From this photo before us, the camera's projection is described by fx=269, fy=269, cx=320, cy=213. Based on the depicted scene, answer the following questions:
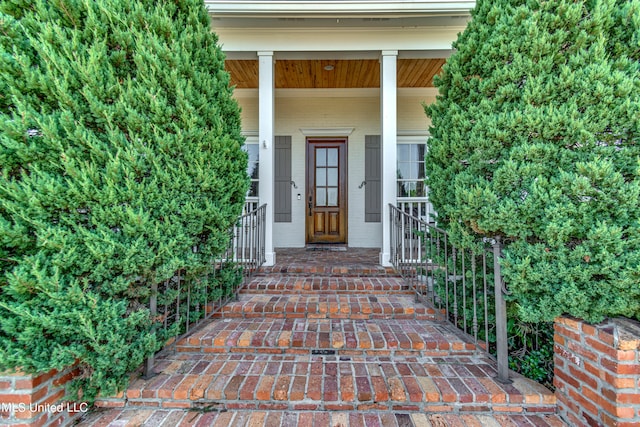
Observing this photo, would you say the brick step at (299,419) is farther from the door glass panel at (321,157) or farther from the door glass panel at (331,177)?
the door glass panel at (321,157)

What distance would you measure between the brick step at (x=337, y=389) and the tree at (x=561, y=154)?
0.54m

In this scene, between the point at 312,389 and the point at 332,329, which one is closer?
the point at 312,389

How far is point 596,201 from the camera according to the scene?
1.40 metres

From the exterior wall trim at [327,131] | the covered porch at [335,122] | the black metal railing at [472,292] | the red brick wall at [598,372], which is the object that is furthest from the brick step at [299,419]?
the exterior wall trim at [327,131]

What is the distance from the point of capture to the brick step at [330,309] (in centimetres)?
243

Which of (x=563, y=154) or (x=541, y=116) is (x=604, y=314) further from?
(x=541, y=116)

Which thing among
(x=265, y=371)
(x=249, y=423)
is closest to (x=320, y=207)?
(x=265, y=371)

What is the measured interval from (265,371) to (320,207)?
12.3ft

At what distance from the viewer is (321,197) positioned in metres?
5.38

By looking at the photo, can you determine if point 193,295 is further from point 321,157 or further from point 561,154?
point 321,157

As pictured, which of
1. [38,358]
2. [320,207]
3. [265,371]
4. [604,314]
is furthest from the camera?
[320,207]

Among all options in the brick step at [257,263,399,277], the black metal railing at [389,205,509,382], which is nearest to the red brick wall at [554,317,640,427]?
the black metal railing at [389,205,509,382]

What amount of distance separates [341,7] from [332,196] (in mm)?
3033

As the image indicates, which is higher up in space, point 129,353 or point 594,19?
point 594,19
